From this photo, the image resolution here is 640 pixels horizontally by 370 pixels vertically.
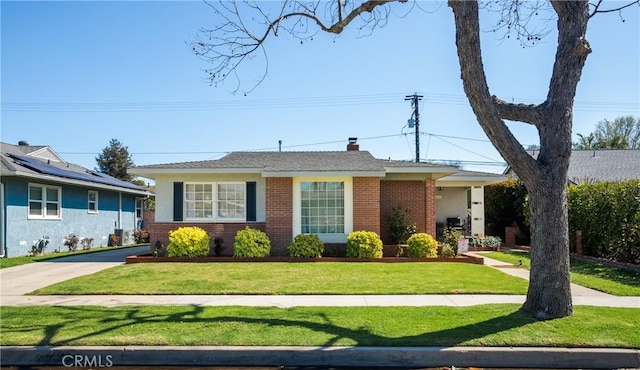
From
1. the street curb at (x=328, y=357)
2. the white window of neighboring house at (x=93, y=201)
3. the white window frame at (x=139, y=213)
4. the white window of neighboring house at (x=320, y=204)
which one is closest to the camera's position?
the street curb at (x=328, y=357)

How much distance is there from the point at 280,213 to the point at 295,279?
4797 mm

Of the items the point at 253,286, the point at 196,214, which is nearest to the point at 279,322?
the point at 253,286

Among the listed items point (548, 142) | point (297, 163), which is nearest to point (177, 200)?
point (297, 163)

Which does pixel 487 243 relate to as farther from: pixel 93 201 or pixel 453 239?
pixel 93 201

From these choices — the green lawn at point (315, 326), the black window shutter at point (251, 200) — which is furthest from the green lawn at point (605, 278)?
the black window shutter at point (251, 200)

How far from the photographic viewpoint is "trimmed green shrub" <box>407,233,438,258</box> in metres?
14.2

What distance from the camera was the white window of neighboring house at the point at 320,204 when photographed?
1526 cm

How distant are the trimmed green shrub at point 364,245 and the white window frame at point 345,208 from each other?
3.27 feet

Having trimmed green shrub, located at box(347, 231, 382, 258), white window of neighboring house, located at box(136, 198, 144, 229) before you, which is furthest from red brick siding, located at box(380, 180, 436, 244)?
white window of neighboring house, located at box(136, 198, 144, 229)

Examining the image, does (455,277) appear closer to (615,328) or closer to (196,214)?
(615,328)

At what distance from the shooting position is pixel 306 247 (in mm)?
14000

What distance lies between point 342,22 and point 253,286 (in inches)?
226

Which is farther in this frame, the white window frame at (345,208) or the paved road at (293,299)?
the white window frame at (345,208)

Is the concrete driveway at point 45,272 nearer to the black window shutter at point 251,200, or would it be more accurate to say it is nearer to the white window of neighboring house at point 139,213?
the black window shutter at point 251,200
